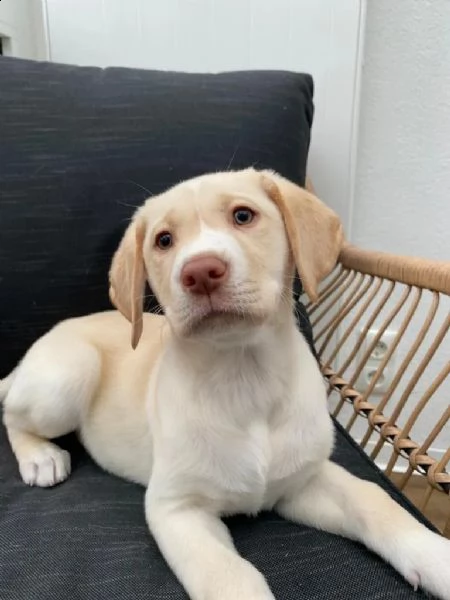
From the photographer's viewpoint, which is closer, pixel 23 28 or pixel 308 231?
pixel 308 231

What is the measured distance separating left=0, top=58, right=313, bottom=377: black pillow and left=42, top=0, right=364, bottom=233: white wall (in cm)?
30

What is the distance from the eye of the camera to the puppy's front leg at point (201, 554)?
0.64m

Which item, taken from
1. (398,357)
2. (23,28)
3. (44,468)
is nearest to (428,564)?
(44,468)

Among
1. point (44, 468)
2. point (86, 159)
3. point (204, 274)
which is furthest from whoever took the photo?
point (86, 159)

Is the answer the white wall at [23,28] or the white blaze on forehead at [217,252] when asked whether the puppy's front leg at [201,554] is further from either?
the white wall at [23,28]

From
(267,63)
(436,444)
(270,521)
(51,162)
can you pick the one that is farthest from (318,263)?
(436,444)

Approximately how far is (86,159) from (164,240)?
17.7 inches

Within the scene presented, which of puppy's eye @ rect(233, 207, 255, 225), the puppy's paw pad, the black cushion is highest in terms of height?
puppy's eye @ rect(233, 207, 255, 225)

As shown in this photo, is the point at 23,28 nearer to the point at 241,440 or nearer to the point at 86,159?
the point at 86,159

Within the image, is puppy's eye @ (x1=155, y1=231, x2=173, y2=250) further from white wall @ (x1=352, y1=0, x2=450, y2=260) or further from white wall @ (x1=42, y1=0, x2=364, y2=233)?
white wall @ (x1=352, y1=0, x2=450, y2=260)

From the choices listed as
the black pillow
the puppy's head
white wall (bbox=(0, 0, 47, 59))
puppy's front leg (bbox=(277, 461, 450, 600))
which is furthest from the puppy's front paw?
white wall (bbox=(0, 0, 47, 59))

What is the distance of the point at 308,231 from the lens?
802mm

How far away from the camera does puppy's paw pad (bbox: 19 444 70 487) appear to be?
925mm

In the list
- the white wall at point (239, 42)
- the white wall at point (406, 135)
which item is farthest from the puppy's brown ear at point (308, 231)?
the white wall at point (406, 135)
